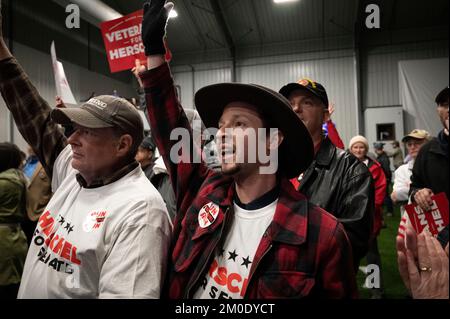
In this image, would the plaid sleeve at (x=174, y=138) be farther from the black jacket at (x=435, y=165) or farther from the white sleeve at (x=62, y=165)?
the black jacket at (x=435, y=165)

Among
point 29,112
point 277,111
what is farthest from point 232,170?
point 29,112

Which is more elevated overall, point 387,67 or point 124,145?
point 387,67

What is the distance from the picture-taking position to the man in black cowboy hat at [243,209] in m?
0.98

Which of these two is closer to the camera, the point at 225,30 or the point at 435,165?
the point at 435,165

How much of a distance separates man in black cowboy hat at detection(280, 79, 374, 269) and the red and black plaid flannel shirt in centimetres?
38

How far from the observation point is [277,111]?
1.16m

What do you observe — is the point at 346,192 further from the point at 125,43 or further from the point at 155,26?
the point at 125,43

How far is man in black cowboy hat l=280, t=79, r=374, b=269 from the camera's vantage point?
55.0 inches

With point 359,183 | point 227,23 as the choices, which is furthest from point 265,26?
point 359,183

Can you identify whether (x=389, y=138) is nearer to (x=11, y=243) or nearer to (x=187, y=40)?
(x=187, y=40)

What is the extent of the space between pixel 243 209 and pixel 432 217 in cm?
112

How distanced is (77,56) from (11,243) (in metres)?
7.15

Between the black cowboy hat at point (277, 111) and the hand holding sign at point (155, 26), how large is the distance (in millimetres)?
233

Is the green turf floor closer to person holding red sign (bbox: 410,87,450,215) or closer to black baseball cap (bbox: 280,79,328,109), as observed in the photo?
person holding red sign (bbox: 410,87,450,215)
